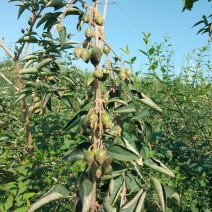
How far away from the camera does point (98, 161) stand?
998mm

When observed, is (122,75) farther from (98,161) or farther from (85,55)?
(98,161)

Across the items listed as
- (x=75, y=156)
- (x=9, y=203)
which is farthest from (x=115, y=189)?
(x=9, y=203)

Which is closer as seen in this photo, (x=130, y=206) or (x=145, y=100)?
(x=130, y=206)

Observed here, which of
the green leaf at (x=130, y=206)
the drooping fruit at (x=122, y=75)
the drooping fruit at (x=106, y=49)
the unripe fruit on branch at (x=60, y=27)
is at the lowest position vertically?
the green leaf at (x=130, y=206)

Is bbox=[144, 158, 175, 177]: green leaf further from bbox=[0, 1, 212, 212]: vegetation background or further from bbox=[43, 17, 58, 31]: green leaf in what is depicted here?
bbox=[43, 17, 58, 31]: green leaf

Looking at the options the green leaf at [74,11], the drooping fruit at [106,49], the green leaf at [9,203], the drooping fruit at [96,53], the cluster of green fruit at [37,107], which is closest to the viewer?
the drooping fruit at [96,53]

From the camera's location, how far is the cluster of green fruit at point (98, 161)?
1.00m

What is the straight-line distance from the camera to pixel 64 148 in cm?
265

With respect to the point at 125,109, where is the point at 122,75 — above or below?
above

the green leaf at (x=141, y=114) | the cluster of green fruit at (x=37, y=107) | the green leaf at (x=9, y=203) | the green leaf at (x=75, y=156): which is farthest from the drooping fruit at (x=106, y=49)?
the green leaf at (x=9, y=203)

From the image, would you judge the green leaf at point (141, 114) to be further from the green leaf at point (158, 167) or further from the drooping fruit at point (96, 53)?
the drooping fruit at point (96, 53)

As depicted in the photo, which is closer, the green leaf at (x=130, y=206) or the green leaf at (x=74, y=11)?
the green leaf at (x=130, y=206)

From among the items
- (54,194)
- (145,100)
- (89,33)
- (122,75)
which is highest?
(89,33)

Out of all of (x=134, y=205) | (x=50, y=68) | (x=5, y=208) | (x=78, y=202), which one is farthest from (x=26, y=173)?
(x=134, y=205)
